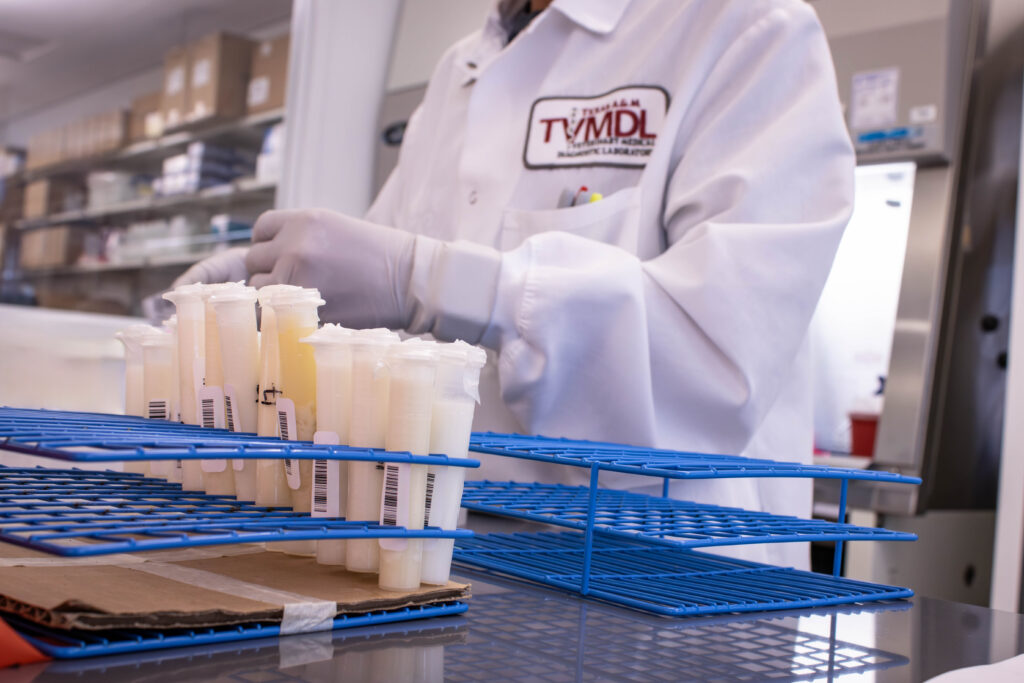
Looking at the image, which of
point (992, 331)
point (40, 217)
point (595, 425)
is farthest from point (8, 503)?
point (40, 217)

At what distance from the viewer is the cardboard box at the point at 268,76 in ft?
12.1

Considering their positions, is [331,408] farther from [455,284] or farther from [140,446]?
[455,284]

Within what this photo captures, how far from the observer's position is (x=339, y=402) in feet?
1.87

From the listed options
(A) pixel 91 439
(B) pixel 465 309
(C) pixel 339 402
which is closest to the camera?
(A) pixel 91 439

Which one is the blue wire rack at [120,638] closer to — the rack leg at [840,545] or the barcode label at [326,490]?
the barcode label at [326,490]

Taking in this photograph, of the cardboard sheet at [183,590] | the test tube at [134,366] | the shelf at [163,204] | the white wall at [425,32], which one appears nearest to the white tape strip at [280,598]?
the cardboard sheet at [183,590]

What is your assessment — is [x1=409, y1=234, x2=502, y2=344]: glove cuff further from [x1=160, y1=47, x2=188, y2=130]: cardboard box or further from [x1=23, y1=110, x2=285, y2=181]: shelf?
[x1=160, y1=47, x2=188, y2=130]: cardboard box

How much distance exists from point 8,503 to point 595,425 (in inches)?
30.2

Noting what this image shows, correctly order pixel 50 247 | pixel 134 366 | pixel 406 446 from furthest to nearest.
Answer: pixel 50 247 < pixel 134 366 < pixel 406 446

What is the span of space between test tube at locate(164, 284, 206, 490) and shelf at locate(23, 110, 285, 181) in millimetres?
3255

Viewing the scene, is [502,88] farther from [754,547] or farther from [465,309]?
[754,547]

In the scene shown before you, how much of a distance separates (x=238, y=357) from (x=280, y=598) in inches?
7.9

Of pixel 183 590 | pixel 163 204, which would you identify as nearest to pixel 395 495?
pixel 183 590

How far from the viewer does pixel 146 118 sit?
13.5ft
